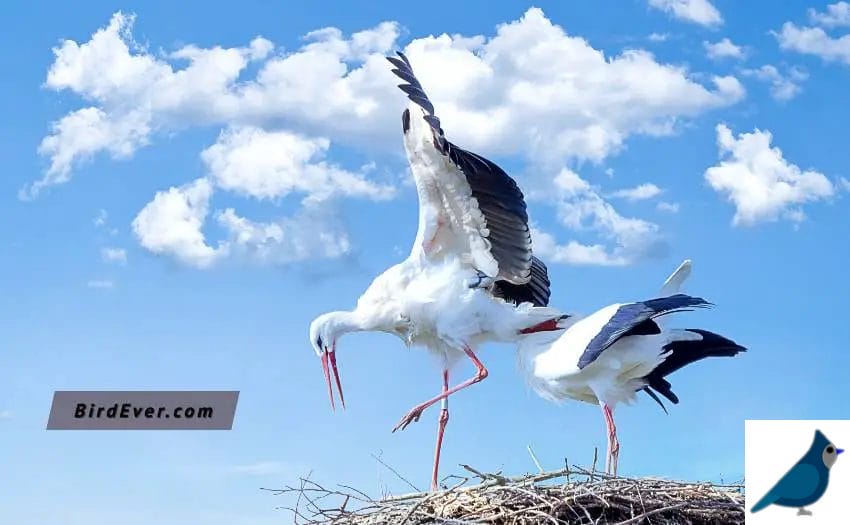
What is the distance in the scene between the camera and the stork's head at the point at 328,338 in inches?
310

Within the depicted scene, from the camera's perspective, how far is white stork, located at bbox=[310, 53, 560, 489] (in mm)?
7168

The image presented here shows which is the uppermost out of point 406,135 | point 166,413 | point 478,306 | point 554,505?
point 406,135

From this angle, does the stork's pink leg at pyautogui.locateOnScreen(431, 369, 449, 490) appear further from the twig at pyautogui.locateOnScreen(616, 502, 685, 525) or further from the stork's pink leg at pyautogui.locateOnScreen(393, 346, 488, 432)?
the twig at pyautogui.locateOnScreen(616, 502, 685, 525)

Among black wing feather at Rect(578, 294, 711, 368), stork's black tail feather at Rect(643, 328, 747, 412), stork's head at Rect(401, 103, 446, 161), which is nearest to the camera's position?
black wing feather at Rect(578, 294, 711, 368)

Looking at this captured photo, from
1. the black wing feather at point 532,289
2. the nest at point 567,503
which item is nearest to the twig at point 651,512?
the nest at point 567,503

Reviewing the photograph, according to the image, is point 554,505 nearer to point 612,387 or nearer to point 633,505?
point 633,505

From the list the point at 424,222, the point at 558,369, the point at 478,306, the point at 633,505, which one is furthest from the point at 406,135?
the point at 633,505

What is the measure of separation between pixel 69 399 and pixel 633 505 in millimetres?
3204

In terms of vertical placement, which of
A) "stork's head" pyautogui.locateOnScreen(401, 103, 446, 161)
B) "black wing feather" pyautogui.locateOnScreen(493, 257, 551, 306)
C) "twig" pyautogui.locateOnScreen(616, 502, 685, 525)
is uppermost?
"stork's head" pyautogui.locateOnScreen(401, 103, 446, 161)

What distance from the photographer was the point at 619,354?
6594mm

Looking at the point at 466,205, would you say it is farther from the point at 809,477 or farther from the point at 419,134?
the point at 809,477

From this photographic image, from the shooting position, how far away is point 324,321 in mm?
7883

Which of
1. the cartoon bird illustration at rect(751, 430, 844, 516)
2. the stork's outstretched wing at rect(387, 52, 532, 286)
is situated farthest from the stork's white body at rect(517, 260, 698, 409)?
the cartoon bird illustration at rect(751, 430, 844, 516)

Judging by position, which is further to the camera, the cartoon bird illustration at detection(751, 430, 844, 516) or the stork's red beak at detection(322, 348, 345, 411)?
the stork's red beak at detection(322, 348, 345, 411)
